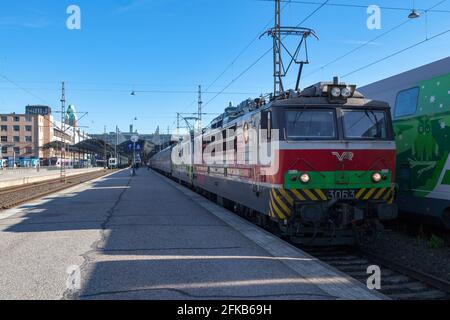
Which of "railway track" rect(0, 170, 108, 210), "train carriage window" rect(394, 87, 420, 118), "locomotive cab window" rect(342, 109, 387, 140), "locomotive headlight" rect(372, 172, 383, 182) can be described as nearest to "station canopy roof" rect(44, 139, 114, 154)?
"railway track" rect(0, 170, 108, 210)

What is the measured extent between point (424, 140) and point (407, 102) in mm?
1265

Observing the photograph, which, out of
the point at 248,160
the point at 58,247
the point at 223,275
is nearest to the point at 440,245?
the point at 248,160

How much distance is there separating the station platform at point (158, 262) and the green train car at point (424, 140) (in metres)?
3.31

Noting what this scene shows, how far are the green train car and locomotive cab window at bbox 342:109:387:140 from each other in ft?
3.67

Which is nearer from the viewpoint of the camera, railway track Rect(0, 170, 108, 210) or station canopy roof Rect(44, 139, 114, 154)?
railway track Rect(0, 170, 108, 210)

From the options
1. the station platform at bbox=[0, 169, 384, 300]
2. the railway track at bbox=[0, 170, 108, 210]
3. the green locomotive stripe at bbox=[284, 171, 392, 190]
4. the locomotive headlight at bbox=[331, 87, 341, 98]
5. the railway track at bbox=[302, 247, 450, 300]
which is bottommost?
the railway track at bbox=[302, 247, 450, 300]

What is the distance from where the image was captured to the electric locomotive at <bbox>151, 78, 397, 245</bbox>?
8.52 m

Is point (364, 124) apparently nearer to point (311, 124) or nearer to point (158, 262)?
point (311, 124)

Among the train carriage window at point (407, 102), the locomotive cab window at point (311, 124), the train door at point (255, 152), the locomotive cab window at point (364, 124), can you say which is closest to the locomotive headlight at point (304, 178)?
the locomotive cab window at point (311, 124)

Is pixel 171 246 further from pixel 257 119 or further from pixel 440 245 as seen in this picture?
pixel 440 245

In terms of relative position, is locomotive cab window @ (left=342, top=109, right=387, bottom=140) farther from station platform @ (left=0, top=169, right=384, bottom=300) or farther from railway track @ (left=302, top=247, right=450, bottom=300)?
station platform @ (left=0, top=169, right=384, bottom=300)

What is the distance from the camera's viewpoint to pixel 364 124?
30.0 ft

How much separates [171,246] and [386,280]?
12.0 ft
